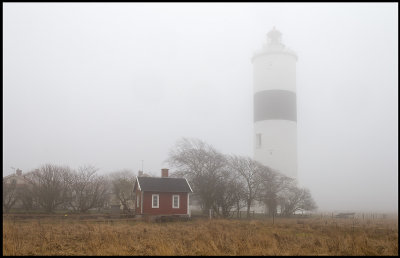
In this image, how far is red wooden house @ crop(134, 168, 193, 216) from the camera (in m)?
31.0

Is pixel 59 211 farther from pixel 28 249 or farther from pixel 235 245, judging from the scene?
pixel 235 245

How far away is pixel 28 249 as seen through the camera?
12.9m

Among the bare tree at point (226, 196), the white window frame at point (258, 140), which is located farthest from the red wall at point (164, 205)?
the white window frame at point (258, 140)

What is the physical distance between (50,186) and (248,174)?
50.3 feet

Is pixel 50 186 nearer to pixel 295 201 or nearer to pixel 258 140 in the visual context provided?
pixel 258 140

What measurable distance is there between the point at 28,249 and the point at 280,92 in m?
29.9

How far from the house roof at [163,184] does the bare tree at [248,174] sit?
15.5 ft

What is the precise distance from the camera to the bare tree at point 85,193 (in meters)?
32.1

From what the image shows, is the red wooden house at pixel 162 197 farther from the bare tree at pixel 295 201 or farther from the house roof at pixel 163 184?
the bare tree at pixel 295 201

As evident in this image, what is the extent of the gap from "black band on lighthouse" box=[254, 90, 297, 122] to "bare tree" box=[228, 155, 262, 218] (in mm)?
5251

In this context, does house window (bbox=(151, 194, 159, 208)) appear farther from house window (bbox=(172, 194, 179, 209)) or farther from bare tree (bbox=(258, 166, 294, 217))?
bare tree (bbox=(258, 166, 294, 217))

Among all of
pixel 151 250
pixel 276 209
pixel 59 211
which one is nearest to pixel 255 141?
pixel 276 209

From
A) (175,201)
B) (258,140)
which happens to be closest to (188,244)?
(175,201)

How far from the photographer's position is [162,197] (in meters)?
31.5
